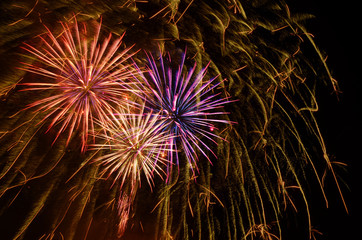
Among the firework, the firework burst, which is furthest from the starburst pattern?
the firework

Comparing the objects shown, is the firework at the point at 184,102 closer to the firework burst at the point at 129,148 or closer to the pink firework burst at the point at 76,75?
the firework burst at the point at 129,148

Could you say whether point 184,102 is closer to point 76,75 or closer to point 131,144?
point 131,144

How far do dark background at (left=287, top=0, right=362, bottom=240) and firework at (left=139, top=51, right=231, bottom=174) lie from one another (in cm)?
117

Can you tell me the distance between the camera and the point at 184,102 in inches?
104

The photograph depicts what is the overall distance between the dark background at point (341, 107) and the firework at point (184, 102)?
1169 mm

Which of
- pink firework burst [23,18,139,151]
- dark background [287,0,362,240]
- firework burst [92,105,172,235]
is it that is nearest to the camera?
dark background [287,0,362,240]

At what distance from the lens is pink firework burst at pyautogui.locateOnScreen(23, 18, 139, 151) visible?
2.33 metres

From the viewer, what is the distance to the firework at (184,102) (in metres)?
2.67

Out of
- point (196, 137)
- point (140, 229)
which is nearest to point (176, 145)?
point (196, 137)

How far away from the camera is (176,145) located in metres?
2.89

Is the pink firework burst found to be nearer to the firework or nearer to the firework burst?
the firework burst

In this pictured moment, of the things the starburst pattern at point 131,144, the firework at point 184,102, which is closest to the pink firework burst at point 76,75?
the starburst pattern at point 131,144

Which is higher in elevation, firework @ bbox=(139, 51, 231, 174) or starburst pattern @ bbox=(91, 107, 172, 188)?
firework @ bbox=(139, 51, 231, 174)

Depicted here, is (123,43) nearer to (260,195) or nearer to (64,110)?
(64,110)
